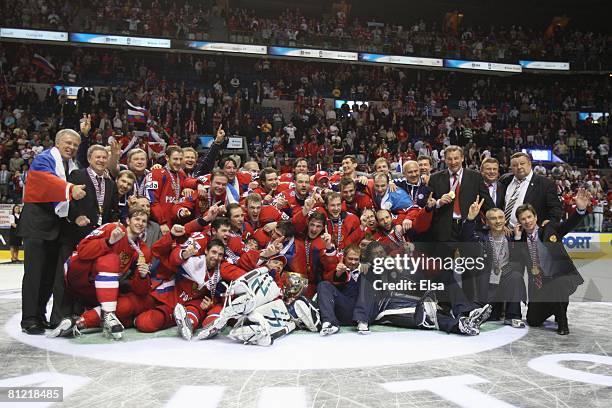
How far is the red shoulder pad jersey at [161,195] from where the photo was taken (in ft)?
19.6

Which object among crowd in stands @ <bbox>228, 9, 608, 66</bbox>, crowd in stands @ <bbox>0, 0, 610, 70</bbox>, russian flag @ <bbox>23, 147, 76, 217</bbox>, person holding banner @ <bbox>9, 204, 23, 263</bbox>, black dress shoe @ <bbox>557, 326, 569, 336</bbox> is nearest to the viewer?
russian flag @ <bbox>23, 147, 76, 217</bbox>

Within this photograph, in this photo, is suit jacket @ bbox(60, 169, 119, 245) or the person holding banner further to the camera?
the person holding banner

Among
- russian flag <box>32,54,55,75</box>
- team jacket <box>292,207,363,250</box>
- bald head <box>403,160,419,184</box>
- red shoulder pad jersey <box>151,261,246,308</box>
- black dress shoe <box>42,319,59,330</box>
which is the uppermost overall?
russian flag <box>32,54,55,75</box>

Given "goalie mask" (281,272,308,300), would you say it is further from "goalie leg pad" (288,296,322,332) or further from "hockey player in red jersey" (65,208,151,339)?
"hockey player in red jersey" (65,208,151,339)

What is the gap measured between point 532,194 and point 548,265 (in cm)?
90

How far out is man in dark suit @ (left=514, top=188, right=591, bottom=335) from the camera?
5035mm

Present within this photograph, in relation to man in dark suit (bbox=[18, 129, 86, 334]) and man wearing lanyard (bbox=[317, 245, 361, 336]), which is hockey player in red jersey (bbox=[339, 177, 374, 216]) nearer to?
man wearing lanyard (bbox=[317, 245, 361, 336])

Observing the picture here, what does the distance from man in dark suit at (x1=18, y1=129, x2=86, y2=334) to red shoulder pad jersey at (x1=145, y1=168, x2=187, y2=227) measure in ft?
3.62

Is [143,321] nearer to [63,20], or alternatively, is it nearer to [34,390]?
[34,390]

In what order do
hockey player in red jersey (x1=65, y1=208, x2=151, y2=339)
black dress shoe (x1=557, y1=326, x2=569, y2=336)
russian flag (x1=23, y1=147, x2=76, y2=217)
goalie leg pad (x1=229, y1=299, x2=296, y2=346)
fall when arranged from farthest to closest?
black dress shoe (x1=557, y1=326, x2=569, y2=336) < russian flag (x1=23, y1=147, x2=76, y2=217) < hockey player in red jersey (x1=65, y1=208, x2=151, y2=339) < goalie leg pad (x1=229, y1=299, x2=296, y2=346)

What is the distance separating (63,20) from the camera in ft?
68.8

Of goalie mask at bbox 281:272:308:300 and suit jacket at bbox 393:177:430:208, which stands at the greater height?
suit jacket at bbox 393:177:430:208

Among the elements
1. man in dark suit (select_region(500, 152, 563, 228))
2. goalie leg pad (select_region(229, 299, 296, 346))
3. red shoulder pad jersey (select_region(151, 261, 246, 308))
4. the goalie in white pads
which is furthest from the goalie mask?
man in dark suit (select_region(500, 152, 563, 228))

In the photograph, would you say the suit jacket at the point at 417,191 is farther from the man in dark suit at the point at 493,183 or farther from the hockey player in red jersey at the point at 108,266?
the hockey player in red jersey at the point at 108,266
